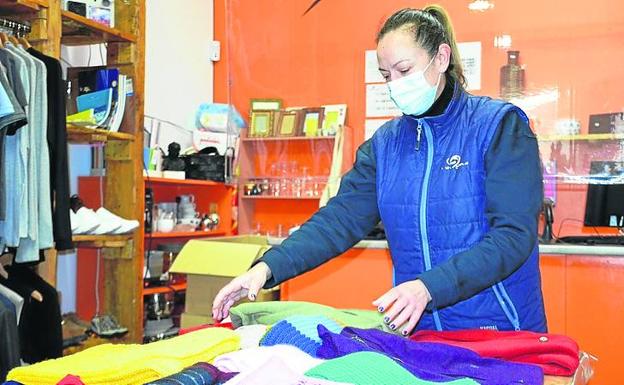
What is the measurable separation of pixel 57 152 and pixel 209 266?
0.79m

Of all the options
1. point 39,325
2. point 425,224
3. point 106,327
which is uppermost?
point 425,224

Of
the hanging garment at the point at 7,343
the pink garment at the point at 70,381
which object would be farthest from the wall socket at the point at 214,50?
the pink garment at the point at 70,381

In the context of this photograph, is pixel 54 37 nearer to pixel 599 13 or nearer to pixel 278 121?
pixel 278 121

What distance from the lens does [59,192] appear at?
9.09 ft

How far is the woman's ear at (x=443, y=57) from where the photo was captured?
1.58 metres

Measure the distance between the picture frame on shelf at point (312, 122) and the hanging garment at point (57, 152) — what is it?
2.15 meters

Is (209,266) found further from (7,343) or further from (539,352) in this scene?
(539,352)

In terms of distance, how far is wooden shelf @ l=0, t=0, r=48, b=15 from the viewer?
106 inches

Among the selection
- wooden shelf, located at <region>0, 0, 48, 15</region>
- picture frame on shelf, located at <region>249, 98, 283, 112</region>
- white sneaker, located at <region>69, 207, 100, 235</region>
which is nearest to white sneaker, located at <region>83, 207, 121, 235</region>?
white sneaker, located at <region>69, 207, 100, 235</region>

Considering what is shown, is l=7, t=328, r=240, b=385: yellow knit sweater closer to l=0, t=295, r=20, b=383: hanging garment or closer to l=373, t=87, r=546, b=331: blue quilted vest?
l=373, t=87, r=546, b=331: blue quilted vest

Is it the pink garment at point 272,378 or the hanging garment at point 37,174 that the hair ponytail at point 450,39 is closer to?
the pink garment at point 272,378

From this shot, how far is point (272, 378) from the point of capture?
0.89m

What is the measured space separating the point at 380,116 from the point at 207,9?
177cm

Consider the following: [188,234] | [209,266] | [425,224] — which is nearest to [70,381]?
[425,224]
